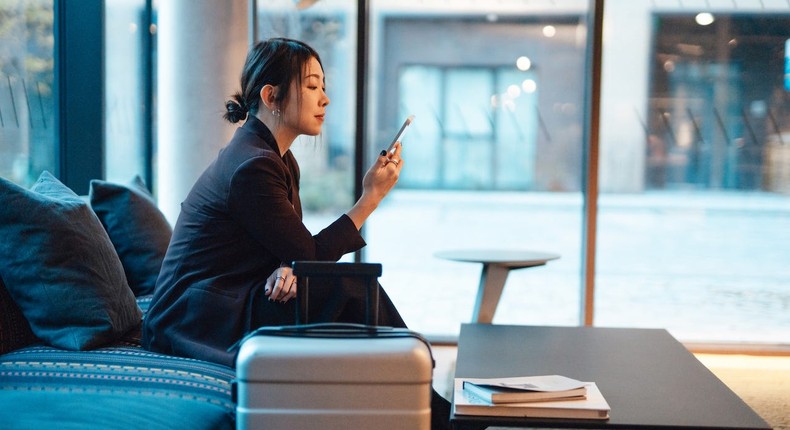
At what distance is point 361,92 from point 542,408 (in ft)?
9.36

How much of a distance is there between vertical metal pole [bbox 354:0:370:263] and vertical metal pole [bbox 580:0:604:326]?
107 centimetres

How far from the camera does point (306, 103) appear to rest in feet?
7.07

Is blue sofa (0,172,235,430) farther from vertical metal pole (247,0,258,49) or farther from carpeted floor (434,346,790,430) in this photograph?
vertical metal pole (247,0,258,49)

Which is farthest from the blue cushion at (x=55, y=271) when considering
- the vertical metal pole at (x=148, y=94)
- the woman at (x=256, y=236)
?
the vertical metal pole at (x=148, y=94)

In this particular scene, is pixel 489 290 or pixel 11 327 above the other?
pixel 11 327

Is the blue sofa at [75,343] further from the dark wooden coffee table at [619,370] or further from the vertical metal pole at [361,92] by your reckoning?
the vertical metal pole at [361,92]

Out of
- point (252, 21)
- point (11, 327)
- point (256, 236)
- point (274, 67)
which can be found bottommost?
point (11, 327)

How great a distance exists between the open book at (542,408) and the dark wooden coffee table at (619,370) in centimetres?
1

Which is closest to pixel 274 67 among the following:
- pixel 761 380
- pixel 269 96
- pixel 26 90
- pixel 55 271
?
pixel 269 96

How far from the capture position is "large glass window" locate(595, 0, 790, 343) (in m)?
4.21

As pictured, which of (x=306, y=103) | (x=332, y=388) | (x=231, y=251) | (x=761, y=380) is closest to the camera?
(x=332, y=388)

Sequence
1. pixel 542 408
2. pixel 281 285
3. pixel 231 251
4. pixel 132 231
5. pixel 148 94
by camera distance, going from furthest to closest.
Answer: pixel 148 94 < pixel 132 231 < pixel 231 251 < pixel 281 285 < pixel 542 408

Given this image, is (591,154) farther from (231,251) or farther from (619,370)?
(231,251)

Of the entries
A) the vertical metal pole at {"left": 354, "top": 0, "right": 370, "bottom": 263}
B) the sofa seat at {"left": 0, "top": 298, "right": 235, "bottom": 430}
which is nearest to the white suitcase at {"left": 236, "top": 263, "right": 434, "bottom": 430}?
the sofa seat at {"left": 0, "top": 298, "right": 235, "bottom": 430}
